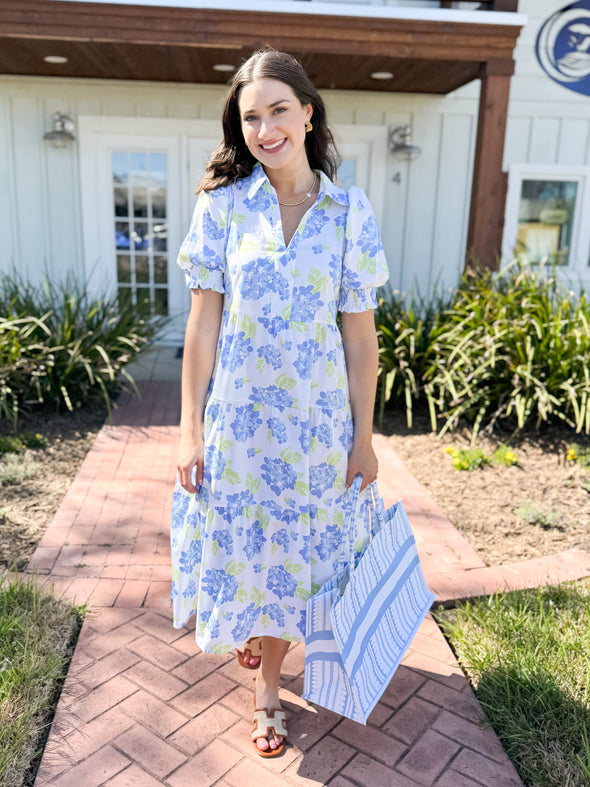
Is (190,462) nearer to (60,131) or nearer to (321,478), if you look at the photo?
(321,478)

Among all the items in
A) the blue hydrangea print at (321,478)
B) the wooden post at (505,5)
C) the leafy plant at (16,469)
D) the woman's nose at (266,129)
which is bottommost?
the leafy plant at (16,469)

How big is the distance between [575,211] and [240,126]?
19.6ft

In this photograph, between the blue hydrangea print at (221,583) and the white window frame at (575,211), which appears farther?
the white window frame at (575,211)

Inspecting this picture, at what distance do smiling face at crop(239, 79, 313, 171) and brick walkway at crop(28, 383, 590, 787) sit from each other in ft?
5.20

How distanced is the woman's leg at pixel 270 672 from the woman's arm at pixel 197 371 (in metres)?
0.52

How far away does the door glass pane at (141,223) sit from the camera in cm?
645

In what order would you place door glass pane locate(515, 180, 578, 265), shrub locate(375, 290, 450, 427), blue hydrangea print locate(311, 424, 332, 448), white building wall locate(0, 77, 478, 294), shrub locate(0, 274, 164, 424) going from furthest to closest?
door glass pane locate(515, 180, 578, 265), white building wall locate(0, 77, 478, 294), shrub locate(375, 290, 450, 427), shrub locate(0, 274, 164, 424), blue hydrangea print locate(311, 424, 332, 448)

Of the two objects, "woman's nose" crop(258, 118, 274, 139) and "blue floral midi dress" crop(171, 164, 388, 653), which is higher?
"woman's nose" crop(258, 118, 274, 139)

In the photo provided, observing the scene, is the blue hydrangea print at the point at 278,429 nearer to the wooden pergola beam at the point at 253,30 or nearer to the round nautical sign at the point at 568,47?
the wooden pergola beam at the point at 253,30

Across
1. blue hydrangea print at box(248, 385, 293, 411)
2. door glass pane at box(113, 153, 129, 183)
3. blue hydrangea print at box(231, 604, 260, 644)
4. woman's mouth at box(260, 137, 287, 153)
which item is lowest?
blue hydrangea print at box(231, 604, 260, 644)

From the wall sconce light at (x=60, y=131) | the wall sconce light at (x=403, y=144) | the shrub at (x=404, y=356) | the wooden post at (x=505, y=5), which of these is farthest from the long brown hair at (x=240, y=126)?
the wall sconce light at (x=60, y=131)

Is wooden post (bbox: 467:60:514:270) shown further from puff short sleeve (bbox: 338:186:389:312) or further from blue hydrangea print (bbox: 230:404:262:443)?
blue hydrangea print (bbox: 230:404:262:443)

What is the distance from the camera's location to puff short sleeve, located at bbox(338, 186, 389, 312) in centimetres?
173

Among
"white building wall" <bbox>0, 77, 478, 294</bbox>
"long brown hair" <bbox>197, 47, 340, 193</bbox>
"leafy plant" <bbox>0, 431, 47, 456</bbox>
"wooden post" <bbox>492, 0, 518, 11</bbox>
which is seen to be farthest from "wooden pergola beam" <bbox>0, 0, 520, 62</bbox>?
"long brown hair" <bbox>197, 47, 340, 193</bbox>
